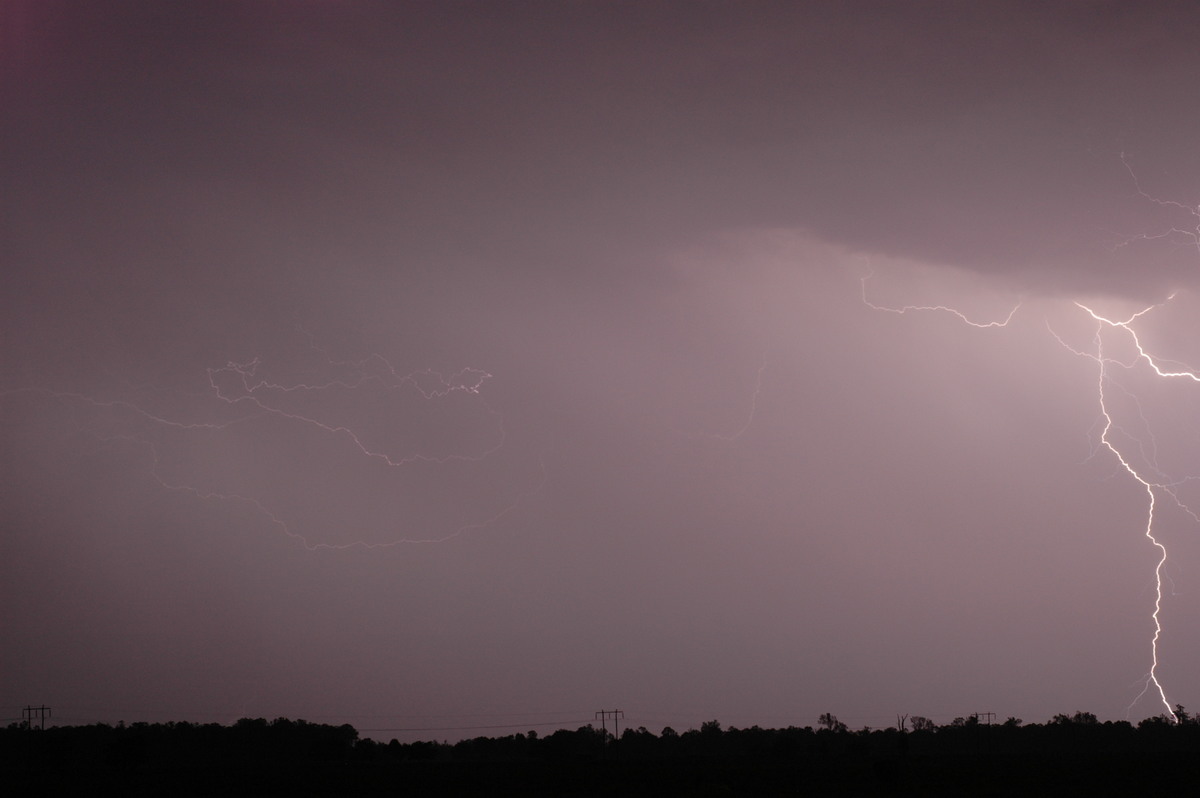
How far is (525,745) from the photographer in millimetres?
106375

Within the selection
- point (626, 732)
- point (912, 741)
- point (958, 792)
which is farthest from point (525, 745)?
point (958, 792)

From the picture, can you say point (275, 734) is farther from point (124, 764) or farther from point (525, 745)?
point (124, 764)

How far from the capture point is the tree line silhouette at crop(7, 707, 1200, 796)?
124 ft

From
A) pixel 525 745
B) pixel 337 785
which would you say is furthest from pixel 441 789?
pixel 525 745

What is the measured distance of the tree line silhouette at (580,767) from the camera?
3791 cm

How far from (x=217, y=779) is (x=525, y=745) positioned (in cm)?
6370

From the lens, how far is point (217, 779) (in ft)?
150

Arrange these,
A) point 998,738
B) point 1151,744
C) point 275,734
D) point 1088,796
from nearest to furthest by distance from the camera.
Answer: point 1088,796 → point 1151,744 → point 998,738 → point 275,734

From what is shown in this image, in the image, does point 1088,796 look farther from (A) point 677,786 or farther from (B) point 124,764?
(B) point 124,764

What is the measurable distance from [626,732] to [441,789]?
9020 centimetres

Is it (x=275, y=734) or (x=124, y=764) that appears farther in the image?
(x=275, y=734)

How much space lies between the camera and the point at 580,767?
192 feet

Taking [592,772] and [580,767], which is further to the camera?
[580,767]

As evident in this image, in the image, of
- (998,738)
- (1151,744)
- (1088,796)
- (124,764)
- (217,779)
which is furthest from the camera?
(998,738)
